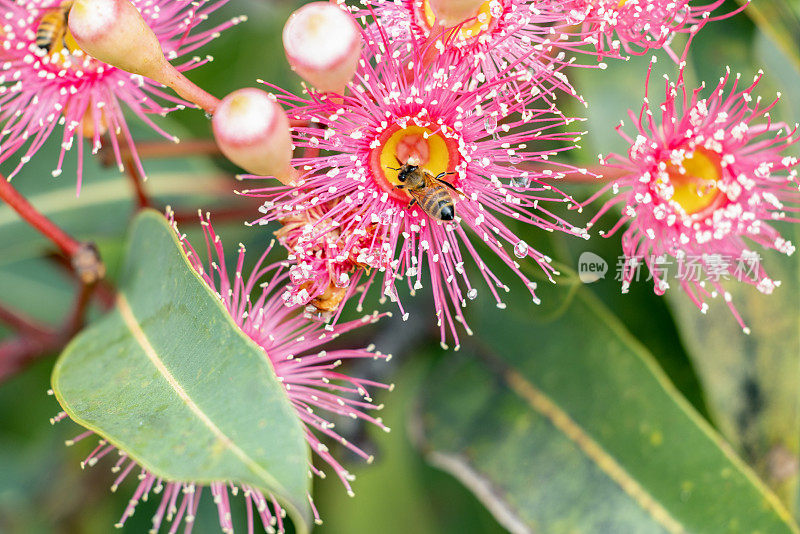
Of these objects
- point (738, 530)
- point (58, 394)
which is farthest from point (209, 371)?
point (738, 530)

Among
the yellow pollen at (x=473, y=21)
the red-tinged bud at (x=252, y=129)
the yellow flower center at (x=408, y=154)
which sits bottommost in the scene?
the yellow flower center at (x=408, y=154)

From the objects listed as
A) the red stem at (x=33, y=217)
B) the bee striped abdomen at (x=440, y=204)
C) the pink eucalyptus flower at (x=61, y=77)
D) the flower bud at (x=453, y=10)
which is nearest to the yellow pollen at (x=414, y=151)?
the bee striped abdomen at (x=440, y=204)

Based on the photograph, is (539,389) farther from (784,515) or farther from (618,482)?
(784,515)

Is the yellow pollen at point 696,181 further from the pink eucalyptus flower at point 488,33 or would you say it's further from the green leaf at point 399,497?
the green leaf at point 399,497

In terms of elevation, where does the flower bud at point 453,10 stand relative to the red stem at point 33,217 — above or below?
below

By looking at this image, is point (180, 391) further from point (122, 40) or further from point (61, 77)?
point (61, 77)

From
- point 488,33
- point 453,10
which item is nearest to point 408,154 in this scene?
point 488,33
